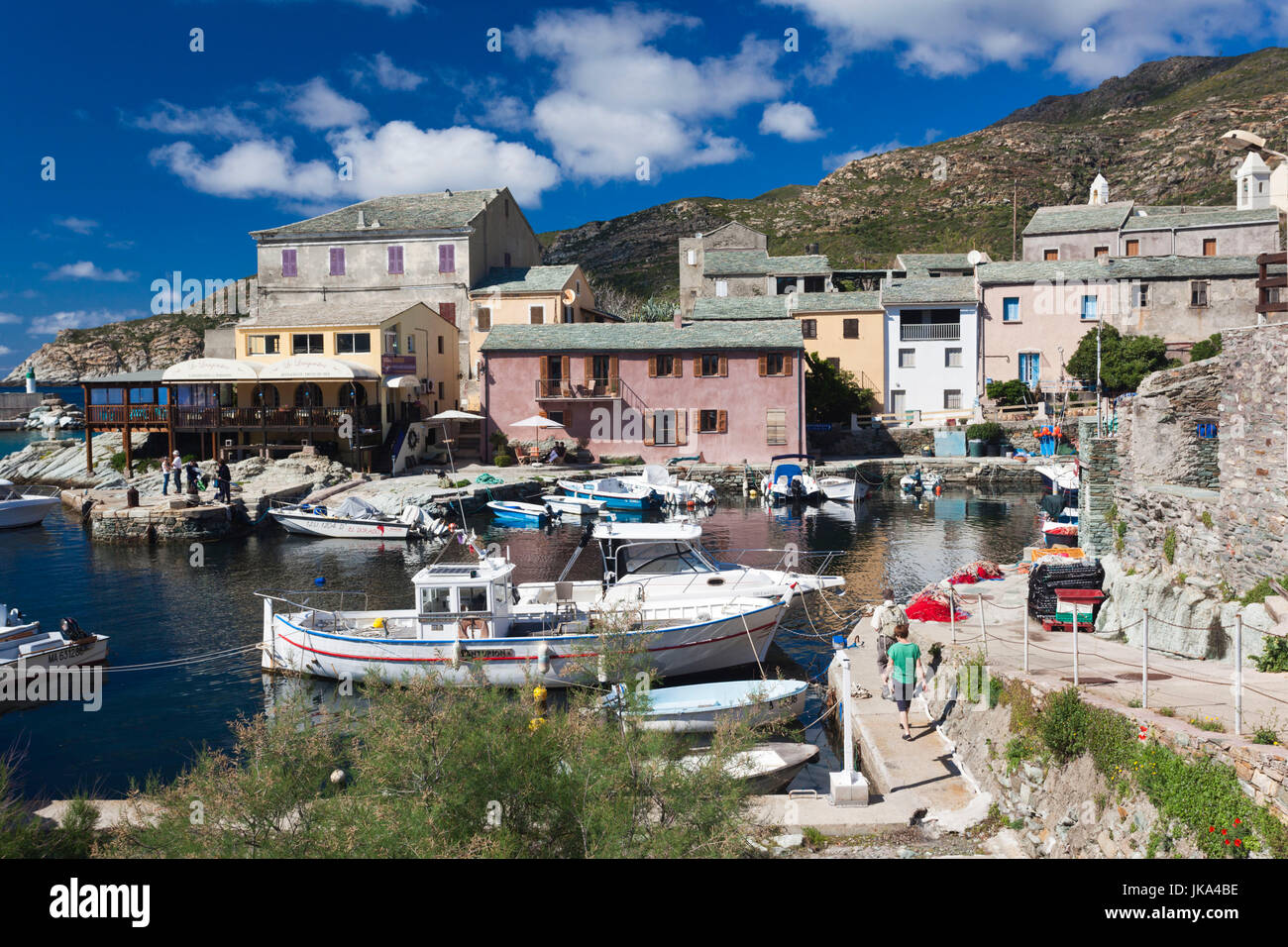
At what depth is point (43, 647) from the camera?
697 inches

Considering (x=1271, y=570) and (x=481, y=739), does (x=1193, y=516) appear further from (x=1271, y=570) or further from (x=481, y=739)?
(x=481, y=739)

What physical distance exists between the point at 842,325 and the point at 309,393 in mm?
32901

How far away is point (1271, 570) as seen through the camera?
38.8ft

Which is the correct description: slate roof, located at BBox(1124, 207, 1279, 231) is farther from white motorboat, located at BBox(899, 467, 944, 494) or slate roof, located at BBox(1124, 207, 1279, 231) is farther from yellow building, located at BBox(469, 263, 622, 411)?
yellow building, located at BBox(469, 263, 622, 411)

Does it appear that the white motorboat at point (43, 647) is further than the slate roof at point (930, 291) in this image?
No

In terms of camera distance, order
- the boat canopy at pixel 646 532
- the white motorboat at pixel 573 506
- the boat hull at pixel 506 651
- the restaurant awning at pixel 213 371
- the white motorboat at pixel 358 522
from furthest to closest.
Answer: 1. the restaurant awning at pixel 213 371
2. the white motorboat at pixel 573 506
3. the white motorboat at pixel 358 522
4. the boat canopy at pixel 646 532
5. the boat hull at pixel 506 651

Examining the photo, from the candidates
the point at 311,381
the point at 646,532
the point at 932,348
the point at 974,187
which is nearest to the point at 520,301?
the point at 311,381

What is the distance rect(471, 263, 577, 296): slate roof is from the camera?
5644 cm

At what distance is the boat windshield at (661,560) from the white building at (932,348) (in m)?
38.3

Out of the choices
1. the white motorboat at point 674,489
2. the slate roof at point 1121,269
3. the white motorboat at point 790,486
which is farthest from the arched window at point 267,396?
the slate roof at point 1121,269

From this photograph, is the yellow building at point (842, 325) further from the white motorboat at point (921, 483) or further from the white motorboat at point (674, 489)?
the white motorboat at point (674, 489)

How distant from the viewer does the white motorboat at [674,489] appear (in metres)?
41.1

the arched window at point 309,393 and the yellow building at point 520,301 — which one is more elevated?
the yellow building at point 520,301

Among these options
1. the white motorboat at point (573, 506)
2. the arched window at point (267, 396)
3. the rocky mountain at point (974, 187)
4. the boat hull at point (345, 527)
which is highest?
the rocky mountain at point (974, 187)
